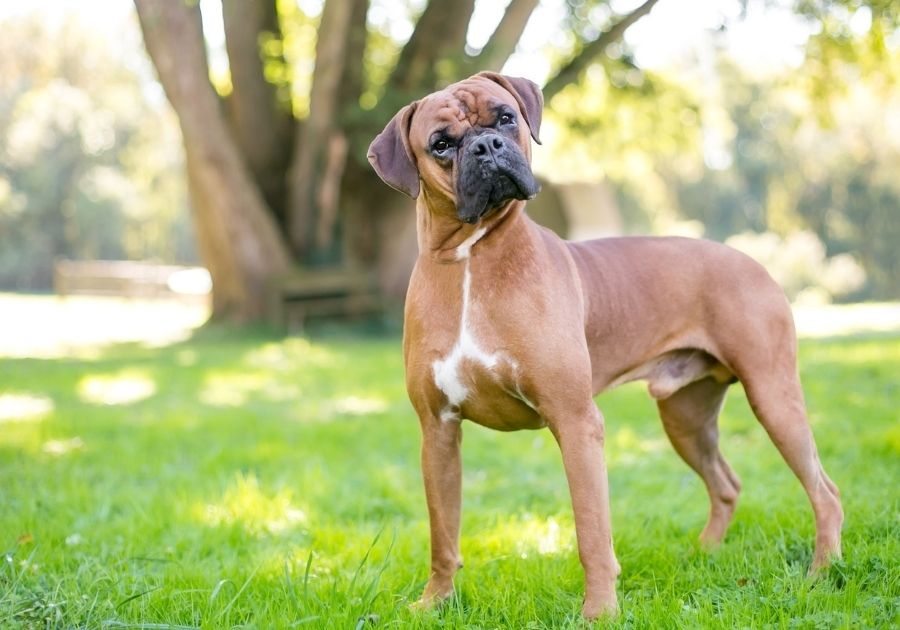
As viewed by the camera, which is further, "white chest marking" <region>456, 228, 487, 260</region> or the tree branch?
Result: the tree branch

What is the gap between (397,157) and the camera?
11.2 feet

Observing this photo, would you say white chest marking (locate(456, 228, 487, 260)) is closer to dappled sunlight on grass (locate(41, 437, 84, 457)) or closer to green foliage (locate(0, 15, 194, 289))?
dappled sunlight on grass (locate(41, 437, 84, 457))

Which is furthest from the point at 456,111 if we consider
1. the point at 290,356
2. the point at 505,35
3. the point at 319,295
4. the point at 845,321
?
the point at 845,321

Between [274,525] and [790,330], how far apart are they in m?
2.75

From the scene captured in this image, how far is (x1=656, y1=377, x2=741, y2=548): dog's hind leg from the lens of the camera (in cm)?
436

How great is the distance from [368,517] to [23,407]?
190 inches

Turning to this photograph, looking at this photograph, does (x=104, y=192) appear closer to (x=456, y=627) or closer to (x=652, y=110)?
(x=652, y=110)

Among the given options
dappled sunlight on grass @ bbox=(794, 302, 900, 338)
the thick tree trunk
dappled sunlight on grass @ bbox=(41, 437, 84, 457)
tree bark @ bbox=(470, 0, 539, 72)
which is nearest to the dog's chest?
dappled sunlight on grass @ bbox=(41, 437, 84, 457)

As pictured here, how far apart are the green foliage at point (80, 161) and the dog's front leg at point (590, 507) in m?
40.4

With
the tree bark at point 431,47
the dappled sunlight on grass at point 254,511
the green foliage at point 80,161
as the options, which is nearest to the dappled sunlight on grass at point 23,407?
the dappled sunlight on grass at point 254,511

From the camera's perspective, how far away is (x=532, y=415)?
3.44 metres

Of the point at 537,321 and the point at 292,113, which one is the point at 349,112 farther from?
the point at 537,321

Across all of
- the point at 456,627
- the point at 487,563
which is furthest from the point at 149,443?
the point at 456,627

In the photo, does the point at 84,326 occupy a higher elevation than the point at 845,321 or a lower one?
lower
